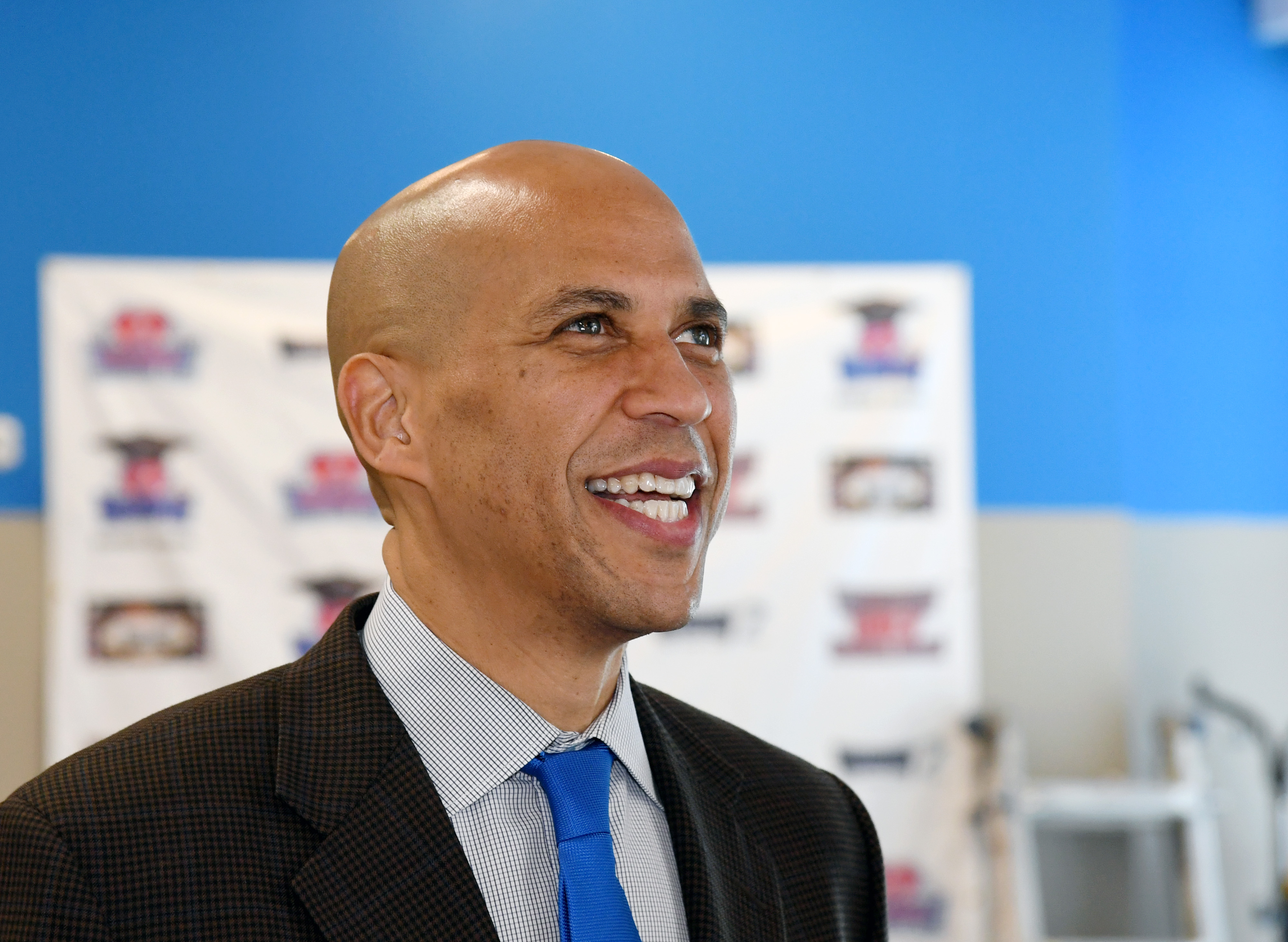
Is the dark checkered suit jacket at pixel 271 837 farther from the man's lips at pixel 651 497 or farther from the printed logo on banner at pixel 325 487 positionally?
the printed logo on banner at pixel 325 487

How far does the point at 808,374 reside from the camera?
3840 millimetres

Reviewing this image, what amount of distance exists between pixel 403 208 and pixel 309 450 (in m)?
2.60

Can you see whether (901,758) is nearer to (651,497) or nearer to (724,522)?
(724,522)

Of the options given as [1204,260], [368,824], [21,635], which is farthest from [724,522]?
[368,824]

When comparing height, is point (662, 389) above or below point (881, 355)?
below

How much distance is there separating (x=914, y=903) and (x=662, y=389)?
3008mm

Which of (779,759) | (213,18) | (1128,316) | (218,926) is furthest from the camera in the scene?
(1128,316)

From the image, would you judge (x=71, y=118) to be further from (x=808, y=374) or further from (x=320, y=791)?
(x=320, y=791)

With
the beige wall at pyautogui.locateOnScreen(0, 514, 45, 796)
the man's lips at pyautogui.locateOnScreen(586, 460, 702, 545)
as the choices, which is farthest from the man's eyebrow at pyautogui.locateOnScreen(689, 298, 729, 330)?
the beige wall at pyautogui.locateOnScreen(0, 514, 45, 796)

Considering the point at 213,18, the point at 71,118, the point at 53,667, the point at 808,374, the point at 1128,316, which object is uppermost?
the point at 213,18

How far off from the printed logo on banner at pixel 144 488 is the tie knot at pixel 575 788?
9.30 ft

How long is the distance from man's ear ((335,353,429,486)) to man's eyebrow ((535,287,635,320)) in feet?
0.51

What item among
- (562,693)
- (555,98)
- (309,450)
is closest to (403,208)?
(562,693)

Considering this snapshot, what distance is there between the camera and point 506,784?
1.11 metres
